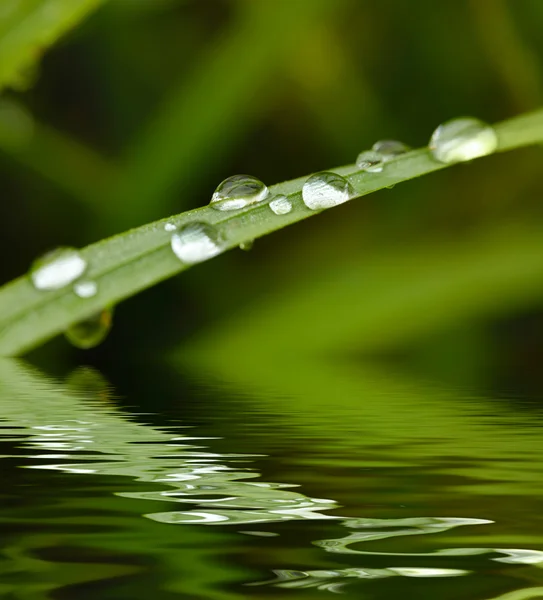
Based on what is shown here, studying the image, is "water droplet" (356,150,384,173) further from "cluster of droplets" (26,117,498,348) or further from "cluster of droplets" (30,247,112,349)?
"cluster of droplets" (30,247,112,349)

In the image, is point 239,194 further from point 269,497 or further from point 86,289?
point 269,497

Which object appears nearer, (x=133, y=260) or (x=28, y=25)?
(x=133, y=260)

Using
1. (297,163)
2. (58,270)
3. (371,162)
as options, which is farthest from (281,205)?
(297,163)

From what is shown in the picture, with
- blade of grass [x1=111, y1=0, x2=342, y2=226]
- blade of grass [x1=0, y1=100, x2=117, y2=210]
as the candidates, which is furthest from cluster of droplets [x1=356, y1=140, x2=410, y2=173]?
blade of grass [x1=0, y1=100, x2=117, y2=210]

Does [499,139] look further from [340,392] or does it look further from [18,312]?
[18,312]

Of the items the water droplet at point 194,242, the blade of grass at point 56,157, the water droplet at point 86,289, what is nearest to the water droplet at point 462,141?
the water droplet at point 194,242

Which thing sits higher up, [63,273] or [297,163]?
[297,163]

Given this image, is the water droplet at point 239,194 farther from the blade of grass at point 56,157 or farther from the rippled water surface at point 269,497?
the blade of grass at point 56,157
